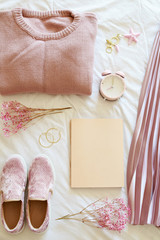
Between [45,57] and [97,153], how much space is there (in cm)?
46

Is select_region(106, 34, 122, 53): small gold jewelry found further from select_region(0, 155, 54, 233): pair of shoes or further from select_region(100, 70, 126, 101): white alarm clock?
select_region(0, 155, 54, 233): pair of shoes

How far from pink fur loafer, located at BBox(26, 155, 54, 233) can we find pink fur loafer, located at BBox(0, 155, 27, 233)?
0.03 m

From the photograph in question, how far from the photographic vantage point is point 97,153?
1099 millimetres

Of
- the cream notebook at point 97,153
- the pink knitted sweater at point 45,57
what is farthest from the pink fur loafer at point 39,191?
the pink knitted sweater at point 45,57

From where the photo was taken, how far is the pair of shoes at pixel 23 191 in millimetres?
1038

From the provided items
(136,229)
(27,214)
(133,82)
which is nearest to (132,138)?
(133,82)

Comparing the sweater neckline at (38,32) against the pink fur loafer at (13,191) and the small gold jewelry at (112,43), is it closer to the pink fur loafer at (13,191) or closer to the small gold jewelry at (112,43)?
the small gold jewelry at (112,43)

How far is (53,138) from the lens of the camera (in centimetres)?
111

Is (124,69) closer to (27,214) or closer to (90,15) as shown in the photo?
(90,15)

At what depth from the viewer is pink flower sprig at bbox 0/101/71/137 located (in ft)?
3.62

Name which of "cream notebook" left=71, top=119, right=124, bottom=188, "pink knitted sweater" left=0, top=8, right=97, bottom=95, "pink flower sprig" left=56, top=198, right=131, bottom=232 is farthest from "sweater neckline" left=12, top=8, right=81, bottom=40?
"pink flower sprig" left=56, top=198, right=131, bottom=232

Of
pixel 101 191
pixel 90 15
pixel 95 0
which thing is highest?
pixel 95 0

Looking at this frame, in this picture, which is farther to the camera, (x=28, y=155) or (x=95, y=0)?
(x=95, y=0)

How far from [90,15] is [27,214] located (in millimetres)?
876
